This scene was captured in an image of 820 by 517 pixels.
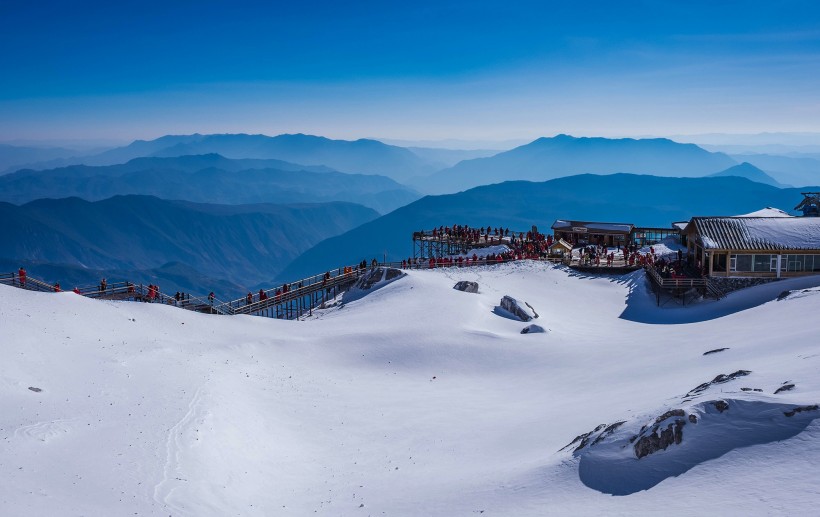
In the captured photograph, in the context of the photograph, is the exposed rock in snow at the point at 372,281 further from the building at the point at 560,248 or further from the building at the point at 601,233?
the building at the point at 601,233

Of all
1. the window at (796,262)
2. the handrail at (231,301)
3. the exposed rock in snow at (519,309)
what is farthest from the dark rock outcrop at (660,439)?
the window at (796,262)

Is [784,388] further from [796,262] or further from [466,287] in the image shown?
[796,262]

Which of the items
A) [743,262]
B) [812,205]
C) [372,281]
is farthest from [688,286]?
[372,281]

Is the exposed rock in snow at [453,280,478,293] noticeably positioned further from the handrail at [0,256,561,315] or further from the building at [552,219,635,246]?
the building at [552,219,635,246]

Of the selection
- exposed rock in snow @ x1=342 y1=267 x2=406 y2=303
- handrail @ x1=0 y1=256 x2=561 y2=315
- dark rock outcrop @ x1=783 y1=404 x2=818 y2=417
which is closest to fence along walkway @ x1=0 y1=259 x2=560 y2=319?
handrail @ x1=0 y1=256 x2=561 y2=315

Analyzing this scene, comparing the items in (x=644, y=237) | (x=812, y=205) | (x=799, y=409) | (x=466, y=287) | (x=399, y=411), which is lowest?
(x=399, y=411)

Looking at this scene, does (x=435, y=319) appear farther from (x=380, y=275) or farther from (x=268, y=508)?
(x=268, y=508)

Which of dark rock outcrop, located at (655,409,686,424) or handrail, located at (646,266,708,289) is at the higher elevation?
handrail, located at (646,266,708,289)
